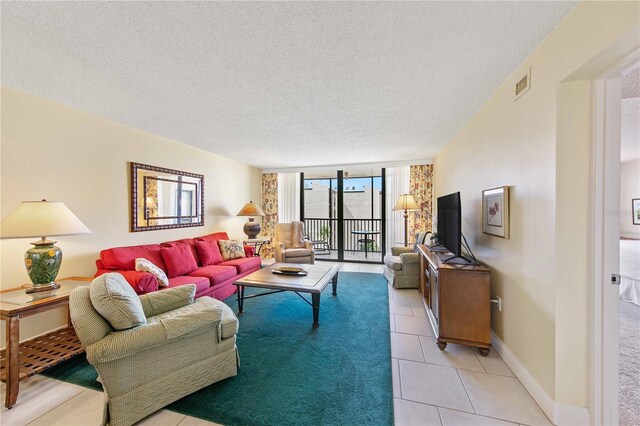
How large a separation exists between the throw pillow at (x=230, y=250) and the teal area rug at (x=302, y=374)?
1.32m

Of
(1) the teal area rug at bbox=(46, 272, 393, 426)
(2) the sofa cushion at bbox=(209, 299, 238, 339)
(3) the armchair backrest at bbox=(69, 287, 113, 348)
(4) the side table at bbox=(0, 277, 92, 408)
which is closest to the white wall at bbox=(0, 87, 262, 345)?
(4) the side table at bbox=(0, 277, 92, 408)

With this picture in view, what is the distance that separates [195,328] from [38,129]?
8.27ft

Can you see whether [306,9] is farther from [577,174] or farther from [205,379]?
[205,379]

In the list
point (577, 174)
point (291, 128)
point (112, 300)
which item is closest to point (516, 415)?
point (577, 174)

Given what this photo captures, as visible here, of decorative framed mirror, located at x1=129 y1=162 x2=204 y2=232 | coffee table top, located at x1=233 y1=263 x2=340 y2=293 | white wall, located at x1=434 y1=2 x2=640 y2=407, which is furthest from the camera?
decorative framed mirror, located at x1=129 y1=162 x2=204 y2=232

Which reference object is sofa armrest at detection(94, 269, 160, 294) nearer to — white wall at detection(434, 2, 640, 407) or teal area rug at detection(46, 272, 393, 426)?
teal area rug at detection(46, 272, 393, 426)

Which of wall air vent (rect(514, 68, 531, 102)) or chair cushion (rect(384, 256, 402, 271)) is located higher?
wall air vent (rect(514, 68, 531, 102))

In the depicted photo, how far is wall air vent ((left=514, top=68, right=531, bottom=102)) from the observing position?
173 centimetres

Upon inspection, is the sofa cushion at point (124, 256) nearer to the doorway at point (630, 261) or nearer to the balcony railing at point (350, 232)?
the doorway at point (630, 261)

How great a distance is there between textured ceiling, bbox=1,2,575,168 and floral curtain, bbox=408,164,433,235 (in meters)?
2.24

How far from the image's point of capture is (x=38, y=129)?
92.5 inches

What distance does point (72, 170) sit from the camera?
2.61m

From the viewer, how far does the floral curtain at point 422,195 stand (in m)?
5.13

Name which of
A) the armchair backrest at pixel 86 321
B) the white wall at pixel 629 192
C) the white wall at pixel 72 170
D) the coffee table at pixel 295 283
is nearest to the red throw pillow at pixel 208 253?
the white wall at pixel 72 170
